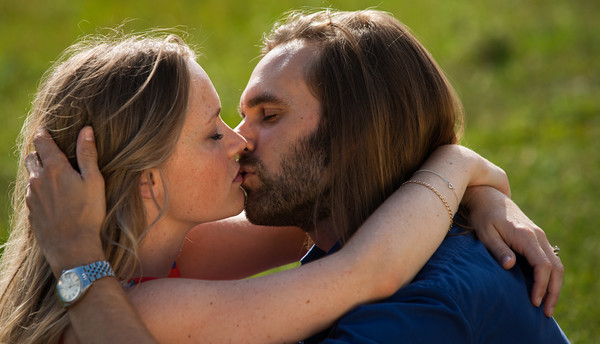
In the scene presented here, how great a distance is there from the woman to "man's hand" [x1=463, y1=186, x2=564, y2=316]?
0.67 feet

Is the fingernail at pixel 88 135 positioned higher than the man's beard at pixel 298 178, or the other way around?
the fingernail at pixel 88 135

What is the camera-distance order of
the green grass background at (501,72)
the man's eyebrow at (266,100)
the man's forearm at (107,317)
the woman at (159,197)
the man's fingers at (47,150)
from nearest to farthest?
the man's forearm at (107,317) → the woman at (159,197) → the man's fingers at (47,150) → the man's eyebrow at (266,100) → the green grass background at (501,72)

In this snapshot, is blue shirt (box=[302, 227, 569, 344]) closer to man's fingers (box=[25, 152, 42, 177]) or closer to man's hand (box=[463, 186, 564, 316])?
man's hand (box=[463, 186, 564, 316])

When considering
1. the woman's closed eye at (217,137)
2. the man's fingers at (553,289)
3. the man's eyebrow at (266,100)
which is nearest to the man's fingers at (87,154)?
the woman's closed eye at (217,137)

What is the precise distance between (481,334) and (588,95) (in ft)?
23.7

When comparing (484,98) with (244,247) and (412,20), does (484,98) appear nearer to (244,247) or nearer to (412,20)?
(412,20)

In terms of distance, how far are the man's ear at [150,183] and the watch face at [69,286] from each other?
1.71 ft

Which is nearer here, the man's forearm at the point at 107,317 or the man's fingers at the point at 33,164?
the man's forearm at the point at 107,317

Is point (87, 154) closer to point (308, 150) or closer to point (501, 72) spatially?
point (308, 150)

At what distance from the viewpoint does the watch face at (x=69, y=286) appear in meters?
2.71

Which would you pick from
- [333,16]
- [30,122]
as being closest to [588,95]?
[333,16]

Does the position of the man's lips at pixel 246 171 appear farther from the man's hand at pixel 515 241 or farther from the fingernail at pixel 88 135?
the man's hand at pixel 515 241

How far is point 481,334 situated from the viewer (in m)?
2.98

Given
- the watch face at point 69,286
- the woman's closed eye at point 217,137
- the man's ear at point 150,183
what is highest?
the woman's closed eye at point 217,137
